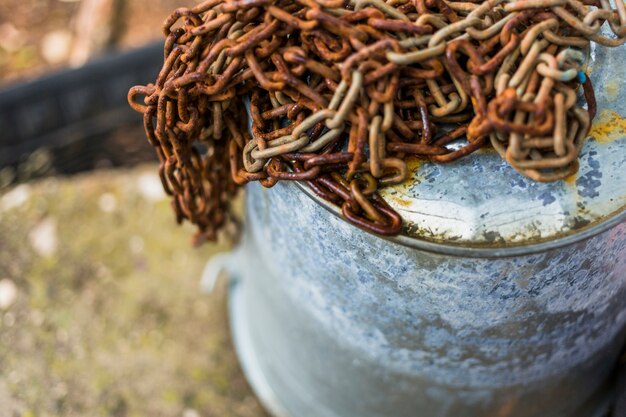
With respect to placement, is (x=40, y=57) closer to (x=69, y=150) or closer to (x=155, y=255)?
(x=69, y=150)

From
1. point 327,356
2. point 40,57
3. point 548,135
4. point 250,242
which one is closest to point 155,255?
point 250,242

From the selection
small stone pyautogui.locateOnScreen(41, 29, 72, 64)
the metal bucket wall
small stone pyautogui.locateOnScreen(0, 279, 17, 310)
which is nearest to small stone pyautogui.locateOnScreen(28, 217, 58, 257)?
small stone pyautogui.locateOnScreen(0, 279, 17, 310)

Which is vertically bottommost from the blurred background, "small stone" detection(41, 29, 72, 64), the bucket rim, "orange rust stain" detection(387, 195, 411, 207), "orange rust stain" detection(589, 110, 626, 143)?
the blurred background

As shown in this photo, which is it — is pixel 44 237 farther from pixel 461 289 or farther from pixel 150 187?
pixel 461 289

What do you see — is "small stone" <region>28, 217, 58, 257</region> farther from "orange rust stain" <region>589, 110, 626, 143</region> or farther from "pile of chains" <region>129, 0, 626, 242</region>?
"orange rust stain" <region>589, 110, 626, 143</region>

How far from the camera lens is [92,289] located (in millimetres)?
2422

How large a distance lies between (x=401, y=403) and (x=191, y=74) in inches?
40.7

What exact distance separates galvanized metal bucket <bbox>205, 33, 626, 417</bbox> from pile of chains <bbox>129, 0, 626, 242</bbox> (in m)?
0.07

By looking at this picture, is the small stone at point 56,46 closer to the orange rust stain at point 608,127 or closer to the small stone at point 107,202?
the small stone at point 107,202

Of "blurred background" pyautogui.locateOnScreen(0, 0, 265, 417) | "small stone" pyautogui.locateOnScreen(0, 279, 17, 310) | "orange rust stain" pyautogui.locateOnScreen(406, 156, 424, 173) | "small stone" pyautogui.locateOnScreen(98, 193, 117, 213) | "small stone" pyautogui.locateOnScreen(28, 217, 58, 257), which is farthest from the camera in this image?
"small stone" pyautogui.locateOnScreen(98, 193, 117, 213)

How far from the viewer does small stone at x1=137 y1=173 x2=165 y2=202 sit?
268cm

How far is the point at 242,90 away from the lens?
4.43 feet

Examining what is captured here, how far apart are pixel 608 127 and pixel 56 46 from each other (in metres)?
3.94

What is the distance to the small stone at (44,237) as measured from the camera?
98.5 inches
